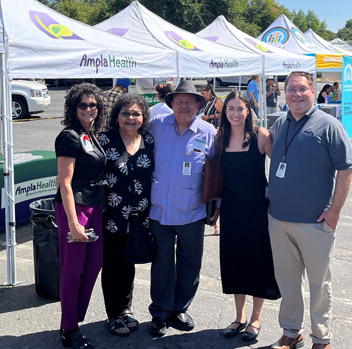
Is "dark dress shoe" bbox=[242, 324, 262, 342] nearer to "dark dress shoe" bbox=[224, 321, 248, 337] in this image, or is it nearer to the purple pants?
"dark dress shoe" bbox=[224, 321, 248, 337]

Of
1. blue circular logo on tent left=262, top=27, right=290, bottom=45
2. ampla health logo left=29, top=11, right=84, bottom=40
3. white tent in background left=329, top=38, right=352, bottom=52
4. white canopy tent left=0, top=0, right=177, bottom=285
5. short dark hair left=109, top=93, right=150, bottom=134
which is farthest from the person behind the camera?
white tent in background left=329, top=38, right=352, bottom=52

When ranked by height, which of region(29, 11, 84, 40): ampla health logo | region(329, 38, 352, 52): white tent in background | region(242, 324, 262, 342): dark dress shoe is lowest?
region(242, 324, 262, 342): dark dress shoe

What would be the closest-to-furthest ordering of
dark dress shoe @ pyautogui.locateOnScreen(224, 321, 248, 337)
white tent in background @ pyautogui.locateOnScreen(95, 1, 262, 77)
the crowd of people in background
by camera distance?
the crowd of people in background
dark dress shoe @ pyautogui.locateOnScreen(224, 321, 248, 337)
white tent in background @ pyautogui.locateOnScreen(95, 1, 262, 77)

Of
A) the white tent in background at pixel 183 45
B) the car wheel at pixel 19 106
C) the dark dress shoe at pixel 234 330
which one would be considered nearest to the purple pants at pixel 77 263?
the dark dress shoe at pixel 234 330

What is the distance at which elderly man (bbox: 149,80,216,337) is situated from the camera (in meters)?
3.61

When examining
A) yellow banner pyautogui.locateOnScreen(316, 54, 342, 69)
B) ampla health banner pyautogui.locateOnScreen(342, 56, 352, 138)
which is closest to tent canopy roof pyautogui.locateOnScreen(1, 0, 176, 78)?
ampla health banner pyautogui.locateOnScreen(342, 56, 352, 138)

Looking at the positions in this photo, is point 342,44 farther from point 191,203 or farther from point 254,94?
point 191,203

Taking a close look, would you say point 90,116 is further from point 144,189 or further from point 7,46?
point 7,46

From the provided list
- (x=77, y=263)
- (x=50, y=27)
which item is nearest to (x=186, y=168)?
(x=77, y=263)

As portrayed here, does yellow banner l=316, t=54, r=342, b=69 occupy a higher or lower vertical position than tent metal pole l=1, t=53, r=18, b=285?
higher

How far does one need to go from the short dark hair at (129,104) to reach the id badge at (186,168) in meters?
0.39

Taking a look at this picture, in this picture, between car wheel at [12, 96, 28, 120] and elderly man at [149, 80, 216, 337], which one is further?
car wheel at [12, 96, 28, 120]

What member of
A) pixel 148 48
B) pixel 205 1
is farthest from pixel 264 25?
pixel 148 48

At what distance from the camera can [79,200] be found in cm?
338
